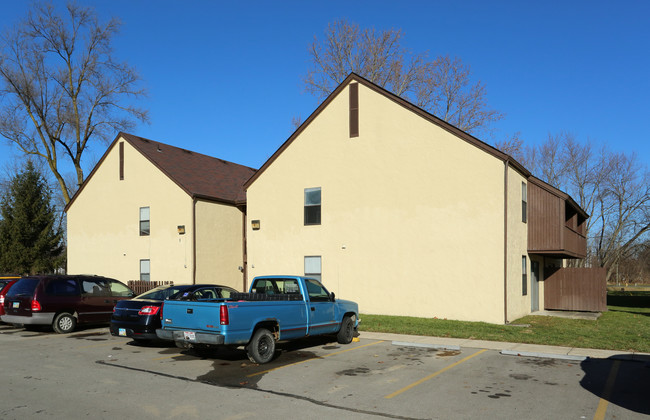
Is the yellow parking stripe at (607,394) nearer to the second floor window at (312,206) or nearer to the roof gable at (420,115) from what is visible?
the roof gable at (420,115)

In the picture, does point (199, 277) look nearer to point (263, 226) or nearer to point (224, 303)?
point (263, 226)

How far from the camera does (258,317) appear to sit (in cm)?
1051

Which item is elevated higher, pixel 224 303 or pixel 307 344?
pixel 224 303

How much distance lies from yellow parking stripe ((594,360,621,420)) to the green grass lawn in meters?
2.84

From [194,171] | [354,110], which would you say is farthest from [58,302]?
[194,171]

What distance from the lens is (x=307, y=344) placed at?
13367 mm

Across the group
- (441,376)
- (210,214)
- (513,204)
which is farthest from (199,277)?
(441,376)

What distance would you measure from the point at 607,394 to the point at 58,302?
14266 mm

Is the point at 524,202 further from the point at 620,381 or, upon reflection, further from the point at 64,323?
the point at 64,323

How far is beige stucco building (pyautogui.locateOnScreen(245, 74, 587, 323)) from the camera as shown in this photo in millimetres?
18141

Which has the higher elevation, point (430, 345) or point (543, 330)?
point (430, 345)

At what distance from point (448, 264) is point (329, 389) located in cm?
1109

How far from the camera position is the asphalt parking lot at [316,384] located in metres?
7.21

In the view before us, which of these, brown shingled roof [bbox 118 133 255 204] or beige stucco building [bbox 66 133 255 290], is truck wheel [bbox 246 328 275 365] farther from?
brown shingled roof [bbox 118 133 255 204]
